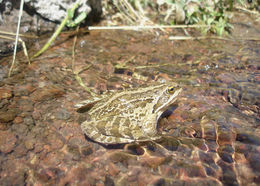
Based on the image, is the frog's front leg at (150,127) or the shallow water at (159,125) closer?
the shallow water at (159,125)

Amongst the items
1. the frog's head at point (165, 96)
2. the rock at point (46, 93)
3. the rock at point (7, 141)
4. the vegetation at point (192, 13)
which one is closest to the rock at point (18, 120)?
the rock at point (7, 141)

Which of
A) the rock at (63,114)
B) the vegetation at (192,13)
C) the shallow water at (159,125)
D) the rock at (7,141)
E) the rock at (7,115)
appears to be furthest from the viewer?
the vegetation at (192,13)

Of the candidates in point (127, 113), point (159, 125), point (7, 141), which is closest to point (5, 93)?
point (7, 141)

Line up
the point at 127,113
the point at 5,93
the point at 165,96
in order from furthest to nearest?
the point at 5,93 < the point at 165,96 < the point at 127,113

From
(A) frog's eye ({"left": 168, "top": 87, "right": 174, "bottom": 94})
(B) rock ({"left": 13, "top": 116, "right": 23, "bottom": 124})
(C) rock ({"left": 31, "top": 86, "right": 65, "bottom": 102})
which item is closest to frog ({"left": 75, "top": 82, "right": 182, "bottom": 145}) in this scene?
(A) frog's eye ({"left": 168, "top": 87, "right": 174, "bottom": 94})

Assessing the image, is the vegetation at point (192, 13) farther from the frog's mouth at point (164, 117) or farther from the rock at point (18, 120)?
the rock at point (18, 120)

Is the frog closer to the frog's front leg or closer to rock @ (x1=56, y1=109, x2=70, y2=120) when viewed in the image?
the frog's front leg

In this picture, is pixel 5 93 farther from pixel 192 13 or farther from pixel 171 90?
pixel 192 13
